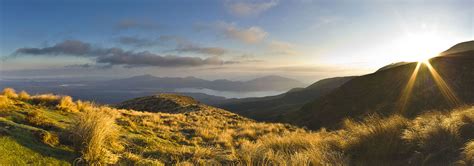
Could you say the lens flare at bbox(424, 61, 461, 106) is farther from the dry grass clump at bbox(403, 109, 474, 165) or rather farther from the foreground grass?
the foreground grass

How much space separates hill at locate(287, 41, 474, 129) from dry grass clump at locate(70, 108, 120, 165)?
2734cm

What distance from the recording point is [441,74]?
40094mm

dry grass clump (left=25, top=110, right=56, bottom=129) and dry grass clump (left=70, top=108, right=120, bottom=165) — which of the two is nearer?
dry grass clump (left=70, top=108, right=120, bottom=165)

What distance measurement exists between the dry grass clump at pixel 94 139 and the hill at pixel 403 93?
1076 inches

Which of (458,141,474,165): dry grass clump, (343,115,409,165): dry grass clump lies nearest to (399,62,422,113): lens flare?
(343,115,409,165): dry grass clump

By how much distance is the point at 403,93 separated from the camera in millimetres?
41344

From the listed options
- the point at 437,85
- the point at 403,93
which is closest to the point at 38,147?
the point at 437,85

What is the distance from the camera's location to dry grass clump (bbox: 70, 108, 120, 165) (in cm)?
536

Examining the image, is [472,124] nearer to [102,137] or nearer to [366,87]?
[102,137]

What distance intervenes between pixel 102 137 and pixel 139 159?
842 millimetres

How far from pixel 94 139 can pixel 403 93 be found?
44.0 meters

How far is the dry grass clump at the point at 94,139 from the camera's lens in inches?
211

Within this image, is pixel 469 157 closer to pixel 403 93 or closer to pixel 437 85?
pixel 437 85

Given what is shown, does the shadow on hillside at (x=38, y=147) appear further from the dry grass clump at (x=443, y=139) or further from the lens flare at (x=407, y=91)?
the lens flare at (x=407, y=91)
